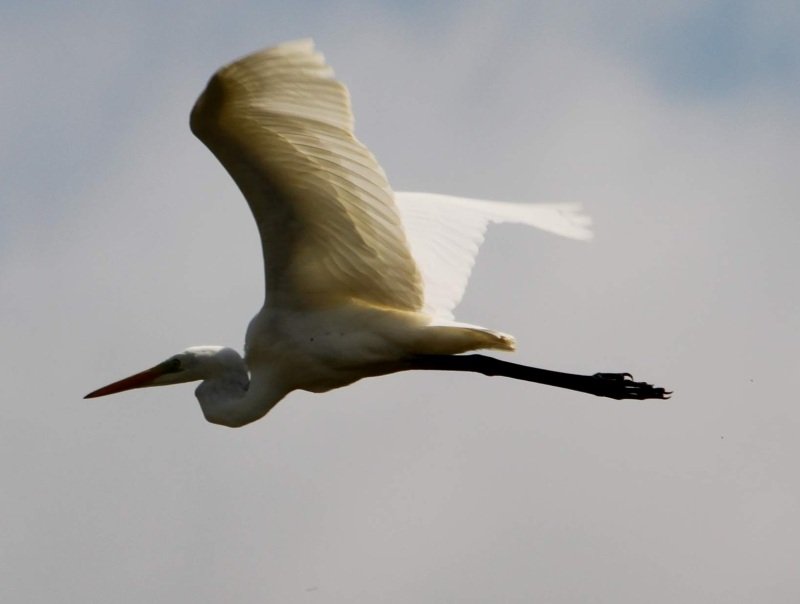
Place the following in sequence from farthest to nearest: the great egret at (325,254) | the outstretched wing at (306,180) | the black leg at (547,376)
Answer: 1. the black leg at (547,376)
2. the great egret at (325,254)
3. the outstretched wing at (306,180)

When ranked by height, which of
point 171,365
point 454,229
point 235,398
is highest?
point 454,229

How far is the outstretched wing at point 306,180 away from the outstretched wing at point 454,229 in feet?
2.77

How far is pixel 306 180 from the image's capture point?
356 inches

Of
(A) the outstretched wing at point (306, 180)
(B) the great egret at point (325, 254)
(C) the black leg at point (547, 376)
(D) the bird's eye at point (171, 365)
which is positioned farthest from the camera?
(D) the bird's eye at point (171, 365)

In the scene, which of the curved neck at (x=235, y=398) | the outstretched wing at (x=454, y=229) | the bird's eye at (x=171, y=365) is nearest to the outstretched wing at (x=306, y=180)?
the curved neck at (x=235, y=398)

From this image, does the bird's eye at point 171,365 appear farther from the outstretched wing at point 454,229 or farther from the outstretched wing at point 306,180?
the outstretched wing at point 454,229

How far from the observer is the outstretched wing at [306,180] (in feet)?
26.9

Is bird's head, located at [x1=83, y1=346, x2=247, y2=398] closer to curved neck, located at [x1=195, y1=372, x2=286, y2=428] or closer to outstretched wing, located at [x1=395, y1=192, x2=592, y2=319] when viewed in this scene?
curved neck, located at [x1=195, y1=372, x2=286, y2=428]

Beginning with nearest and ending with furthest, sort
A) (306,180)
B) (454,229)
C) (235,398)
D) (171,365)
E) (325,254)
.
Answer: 1. (306,180)
2. (325,254)
3. (235,398)
4. (171,365)
5. (454,229)

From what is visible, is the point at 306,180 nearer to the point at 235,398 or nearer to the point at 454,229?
the point at 235,398

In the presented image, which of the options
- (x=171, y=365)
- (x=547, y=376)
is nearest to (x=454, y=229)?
(x=547, y=376)

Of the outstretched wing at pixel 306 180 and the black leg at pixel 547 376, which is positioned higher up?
the outstretched wing at pixel 306 180

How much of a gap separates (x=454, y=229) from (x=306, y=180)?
2.72 m

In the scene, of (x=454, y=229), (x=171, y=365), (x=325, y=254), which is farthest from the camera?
(x=454, y=229)
